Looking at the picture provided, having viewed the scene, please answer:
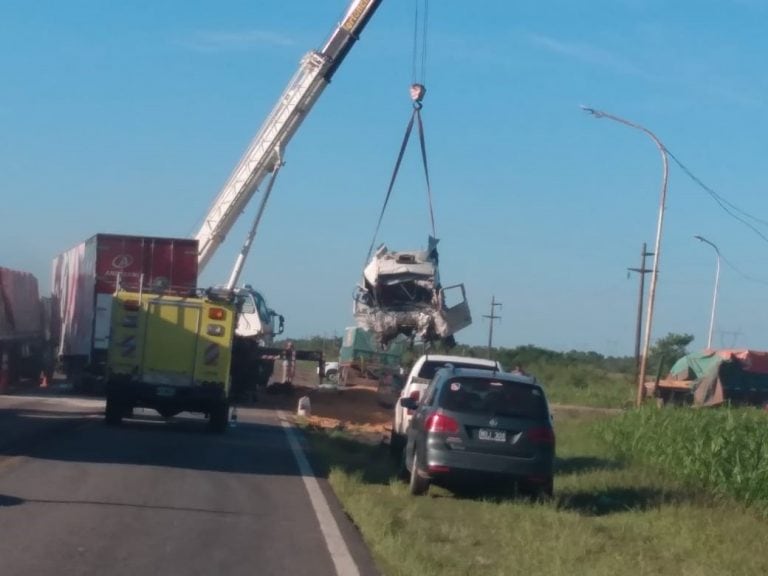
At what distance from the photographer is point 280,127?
116ft

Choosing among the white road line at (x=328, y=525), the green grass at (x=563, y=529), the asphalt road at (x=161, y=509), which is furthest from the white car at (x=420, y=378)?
the asphalt road at (x=161, y=509)

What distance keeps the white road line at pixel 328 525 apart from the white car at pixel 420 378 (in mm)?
1613

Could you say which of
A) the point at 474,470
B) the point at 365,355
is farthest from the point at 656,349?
the point at 474,470

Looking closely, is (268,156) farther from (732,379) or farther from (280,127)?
(732,379)

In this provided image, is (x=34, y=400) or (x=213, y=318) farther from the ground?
(x=213, y=318)

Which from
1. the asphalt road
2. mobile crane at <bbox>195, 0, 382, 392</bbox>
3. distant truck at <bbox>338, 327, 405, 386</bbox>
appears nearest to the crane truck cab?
mobile crane at <bbox>195, 0, 382, 392</bbox>

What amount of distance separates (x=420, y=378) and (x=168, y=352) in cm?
534

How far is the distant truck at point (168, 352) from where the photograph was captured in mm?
24969

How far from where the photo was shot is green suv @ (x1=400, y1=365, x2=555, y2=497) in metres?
16.5

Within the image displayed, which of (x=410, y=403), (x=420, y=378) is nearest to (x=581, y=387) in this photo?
(x=420, y=378)

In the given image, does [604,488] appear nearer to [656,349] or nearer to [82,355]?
[82,355]

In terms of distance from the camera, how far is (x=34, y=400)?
32656 mm

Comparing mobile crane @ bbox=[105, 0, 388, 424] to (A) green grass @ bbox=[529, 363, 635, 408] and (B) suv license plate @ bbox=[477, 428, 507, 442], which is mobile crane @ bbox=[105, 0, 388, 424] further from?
(A) green grass @ bbox=[529, 363, 635, 408]

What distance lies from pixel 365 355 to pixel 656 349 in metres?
44.9
